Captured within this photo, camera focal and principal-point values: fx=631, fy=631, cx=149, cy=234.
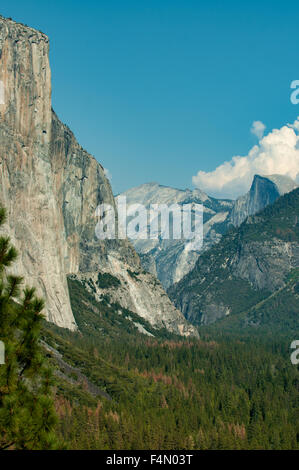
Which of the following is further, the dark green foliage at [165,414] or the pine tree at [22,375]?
the dark green foliage at [165,414]

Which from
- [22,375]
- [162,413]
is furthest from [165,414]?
[22,375]

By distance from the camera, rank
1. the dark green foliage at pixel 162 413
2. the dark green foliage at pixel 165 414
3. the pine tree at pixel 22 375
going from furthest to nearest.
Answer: the dark green foliage at pixel 162 413, the dark green foliage at pixel 165 414, the pine tree at pixel 22 375

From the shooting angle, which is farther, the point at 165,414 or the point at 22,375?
the point at 165,414

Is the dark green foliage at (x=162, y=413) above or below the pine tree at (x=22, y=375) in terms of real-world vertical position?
above

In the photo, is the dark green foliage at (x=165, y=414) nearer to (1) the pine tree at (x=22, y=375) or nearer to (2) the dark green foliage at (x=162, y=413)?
(2) the dark green foliage at (x=162, y=413)

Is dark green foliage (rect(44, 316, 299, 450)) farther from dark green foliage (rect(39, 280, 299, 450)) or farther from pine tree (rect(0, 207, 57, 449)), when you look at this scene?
pine tree (rect(0, 207, 57, 449))

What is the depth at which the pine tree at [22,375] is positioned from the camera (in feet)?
107

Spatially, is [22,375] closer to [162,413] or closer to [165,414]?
[165,414]

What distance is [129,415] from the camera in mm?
140250

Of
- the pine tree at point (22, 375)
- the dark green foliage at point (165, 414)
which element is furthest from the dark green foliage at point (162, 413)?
the pine tree at point (22, 375)

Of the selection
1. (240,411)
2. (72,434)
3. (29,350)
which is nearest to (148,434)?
(72,434)

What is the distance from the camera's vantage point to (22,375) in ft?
115

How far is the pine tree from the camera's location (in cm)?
3257
